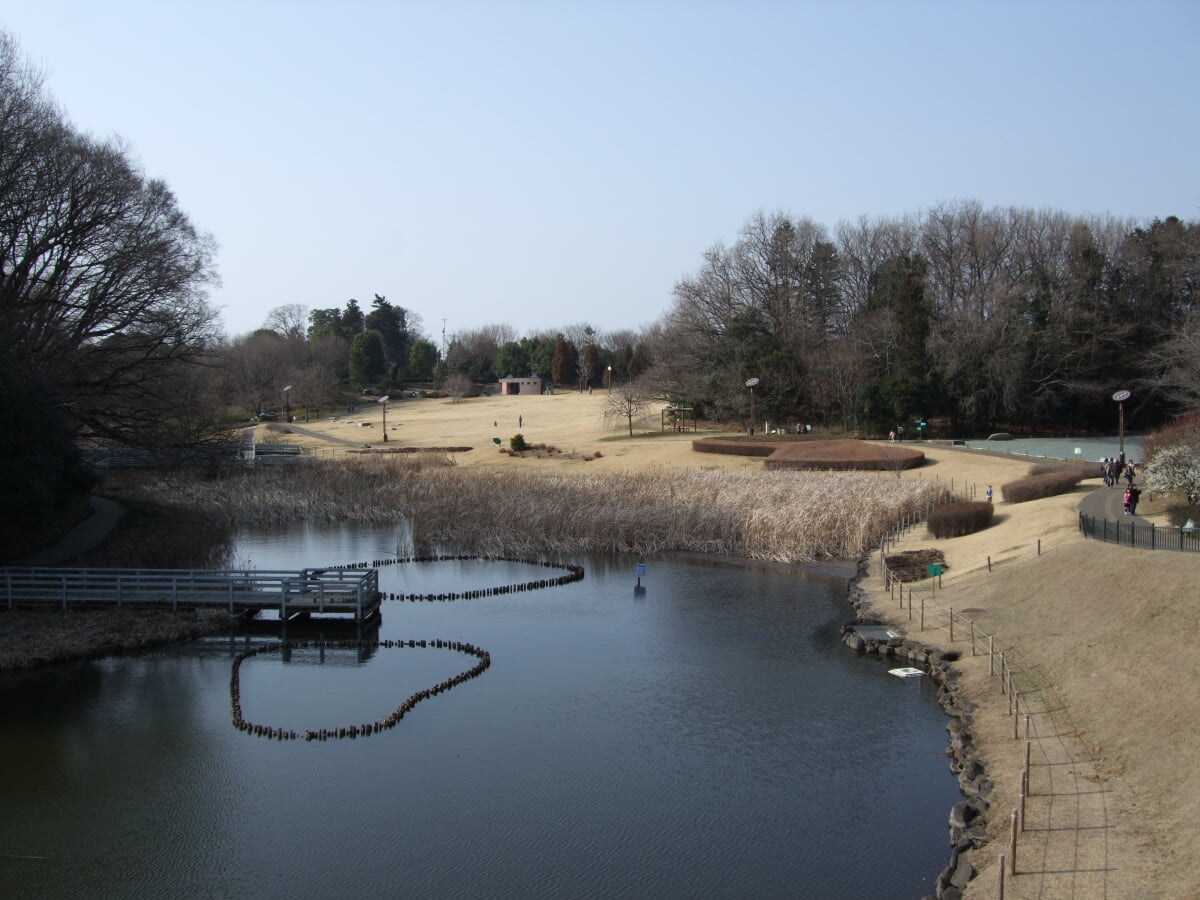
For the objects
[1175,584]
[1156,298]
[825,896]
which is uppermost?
[1156,298]

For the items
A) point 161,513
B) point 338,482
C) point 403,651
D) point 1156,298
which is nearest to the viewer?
point 403,651

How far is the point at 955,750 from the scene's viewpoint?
1719 centimetres

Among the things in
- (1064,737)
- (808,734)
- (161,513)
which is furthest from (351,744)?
(161,513)

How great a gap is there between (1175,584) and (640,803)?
1107cm

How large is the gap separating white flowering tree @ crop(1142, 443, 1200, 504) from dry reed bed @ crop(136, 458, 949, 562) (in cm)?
861

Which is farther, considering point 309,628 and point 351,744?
point 309,628

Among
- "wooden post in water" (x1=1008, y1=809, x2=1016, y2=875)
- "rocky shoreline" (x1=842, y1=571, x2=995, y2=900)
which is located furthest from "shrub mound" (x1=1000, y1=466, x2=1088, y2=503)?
Result: "wooden post in water" (x1=1008, y1=809, x2=1016, y2=875)

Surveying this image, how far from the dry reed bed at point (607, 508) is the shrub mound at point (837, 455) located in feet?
9.60

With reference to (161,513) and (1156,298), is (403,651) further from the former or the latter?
(1156,298)

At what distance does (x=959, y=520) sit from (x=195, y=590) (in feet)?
75.3

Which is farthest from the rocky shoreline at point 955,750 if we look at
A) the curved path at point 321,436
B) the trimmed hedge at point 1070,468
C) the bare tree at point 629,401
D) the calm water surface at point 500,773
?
the curved path at point 321,436

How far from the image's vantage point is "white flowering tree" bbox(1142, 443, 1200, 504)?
28406mm

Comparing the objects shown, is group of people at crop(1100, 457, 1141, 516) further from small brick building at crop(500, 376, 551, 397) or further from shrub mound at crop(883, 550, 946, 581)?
small brick building at crop(500, 376, 551, 397)

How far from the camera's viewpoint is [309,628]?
88.2 feet
